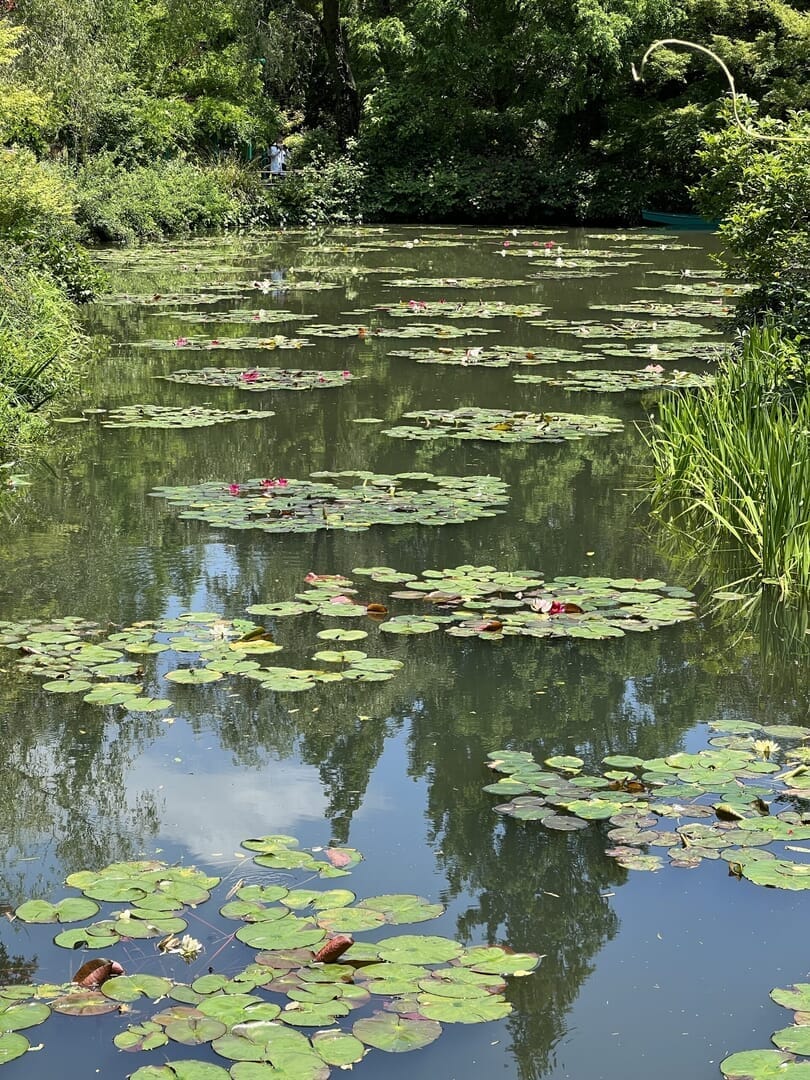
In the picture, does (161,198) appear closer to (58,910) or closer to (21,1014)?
(58,910)

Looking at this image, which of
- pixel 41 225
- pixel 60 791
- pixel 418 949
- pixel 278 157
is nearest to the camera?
Answer: pixel 418 949

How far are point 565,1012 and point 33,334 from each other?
7070 mm

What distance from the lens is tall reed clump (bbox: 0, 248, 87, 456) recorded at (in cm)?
759

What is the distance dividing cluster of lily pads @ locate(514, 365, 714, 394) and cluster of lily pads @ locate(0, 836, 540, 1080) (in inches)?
249

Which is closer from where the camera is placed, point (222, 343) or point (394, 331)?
point (222, 343)

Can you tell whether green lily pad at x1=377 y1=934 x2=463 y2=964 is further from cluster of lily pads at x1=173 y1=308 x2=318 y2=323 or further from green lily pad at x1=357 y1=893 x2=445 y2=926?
cluster of lily pads at x1=173 y1=308 x2=318 y2=323

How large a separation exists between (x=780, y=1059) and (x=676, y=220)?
24.2 meters

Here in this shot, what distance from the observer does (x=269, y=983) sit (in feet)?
8.42

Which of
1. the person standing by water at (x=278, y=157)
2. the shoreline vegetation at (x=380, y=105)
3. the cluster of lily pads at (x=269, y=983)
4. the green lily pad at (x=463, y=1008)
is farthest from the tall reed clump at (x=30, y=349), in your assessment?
the person standing by water at (x=278, y=157)

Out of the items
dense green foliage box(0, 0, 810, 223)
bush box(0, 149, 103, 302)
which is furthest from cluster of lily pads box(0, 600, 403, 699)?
dense green foliage box(0, 0, 810, 223)

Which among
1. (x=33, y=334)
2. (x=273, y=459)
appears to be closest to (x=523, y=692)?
(x=273, y=459)

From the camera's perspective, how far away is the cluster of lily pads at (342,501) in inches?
229

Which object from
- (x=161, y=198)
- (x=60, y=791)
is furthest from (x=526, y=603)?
(x=161, y=198)

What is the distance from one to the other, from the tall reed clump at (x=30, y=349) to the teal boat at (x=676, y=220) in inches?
636
